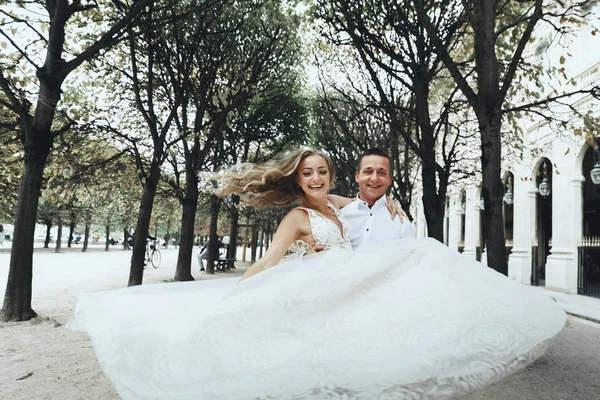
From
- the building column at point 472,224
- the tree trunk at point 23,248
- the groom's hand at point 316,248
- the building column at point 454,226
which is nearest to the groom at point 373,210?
the groom's hand at point 316,248

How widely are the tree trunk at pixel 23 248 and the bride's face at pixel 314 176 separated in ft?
20.4

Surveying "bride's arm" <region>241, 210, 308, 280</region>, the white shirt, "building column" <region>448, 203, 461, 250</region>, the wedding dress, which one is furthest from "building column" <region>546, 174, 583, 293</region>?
"bride's arm" <region>241, 210, 308, 280</region>

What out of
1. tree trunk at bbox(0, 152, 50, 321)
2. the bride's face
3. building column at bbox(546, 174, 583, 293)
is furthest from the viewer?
building column at bbox(546, 174, 583, 293)

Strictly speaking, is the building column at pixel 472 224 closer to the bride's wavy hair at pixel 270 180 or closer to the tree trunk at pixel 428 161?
the tree trunk at pixel 428 161

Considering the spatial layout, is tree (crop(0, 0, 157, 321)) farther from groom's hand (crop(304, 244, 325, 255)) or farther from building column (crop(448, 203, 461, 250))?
building column (crop(448, 203, 461, 250))

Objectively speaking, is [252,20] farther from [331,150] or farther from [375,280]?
[375,280]

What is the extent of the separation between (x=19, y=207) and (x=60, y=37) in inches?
117

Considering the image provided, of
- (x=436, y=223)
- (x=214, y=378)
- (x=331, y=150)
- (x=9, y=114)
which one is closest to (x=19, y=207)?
(x=9, y=114)

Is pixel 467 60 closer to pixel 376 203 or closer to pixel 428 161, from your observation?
pixel 428 161

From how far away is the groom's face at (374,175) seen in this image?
3580mm

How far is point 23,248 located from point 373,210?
6.46 meters

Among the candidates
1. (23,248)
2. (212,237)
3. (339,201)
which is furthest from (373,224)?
(212,237)

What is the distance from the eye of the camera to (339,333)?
212 cm

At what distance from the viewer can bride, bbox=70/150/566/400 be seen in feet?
6.28
